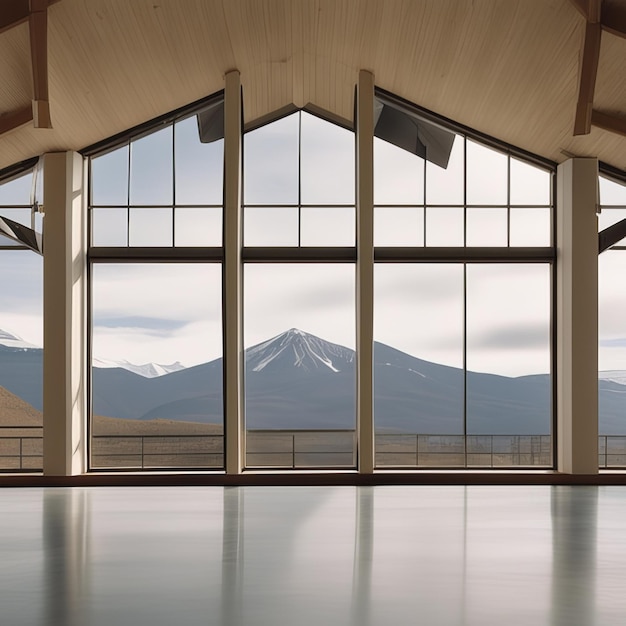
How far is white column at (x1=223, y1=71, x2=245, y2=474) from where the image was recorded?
11.3m

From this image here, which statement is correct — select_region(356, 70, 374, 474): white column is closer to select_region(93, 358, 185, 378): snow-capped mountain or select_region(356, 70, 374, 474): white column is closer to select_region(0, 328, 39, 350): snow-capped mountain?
select_region(0, 328, 39, 350): snow-capped mountain

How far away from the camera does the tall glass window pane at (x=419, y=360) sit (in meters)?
35.4

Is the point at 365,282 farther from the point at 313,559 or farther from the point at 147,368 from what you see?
the point at 147,368

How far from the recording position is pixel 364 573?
5883 millimetres

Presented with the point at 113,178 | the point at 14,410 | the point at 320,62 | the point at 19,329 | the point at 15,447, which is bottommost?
the point at 15,447

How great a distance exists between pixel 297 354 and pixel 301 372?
3.23 feet

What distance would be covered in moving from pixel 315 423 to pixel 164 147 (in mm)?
18511

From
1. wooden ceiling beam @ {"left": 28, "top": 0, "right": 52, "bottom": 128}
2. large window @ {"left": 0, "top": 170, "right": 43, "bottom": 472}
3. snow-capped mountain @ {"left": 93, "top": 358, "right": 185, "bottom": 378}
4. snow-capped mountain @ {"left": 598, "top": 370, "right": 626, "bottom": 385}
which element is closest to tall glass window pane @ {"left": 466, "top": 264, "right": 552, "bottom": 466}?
snow-capped mountain @ {"left": 598, "top": 370, "right": 626, "bottom": 385}

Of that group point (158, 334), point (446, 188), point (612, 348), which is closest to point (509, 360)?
point (612, 348)

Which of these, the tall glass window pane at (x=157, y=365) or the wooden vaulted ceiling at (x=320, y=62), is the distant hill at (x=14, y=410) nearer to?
the tall glass window pane at (x=157, y=365)

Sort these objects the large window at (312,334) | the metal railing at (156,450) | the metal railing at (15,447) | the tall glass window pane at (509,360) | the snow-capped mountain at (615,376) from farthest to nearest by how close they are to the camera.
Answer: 1. the metal railing at (156,450)
2. the snow-capped mountain at (615,376)
3. the tall glass window pane at (509,360)
4. the metal railing at (15,447)
5. the large window at (312,334)

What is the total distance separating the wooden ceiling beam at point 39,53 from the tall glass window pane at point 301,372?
2512 centimetres

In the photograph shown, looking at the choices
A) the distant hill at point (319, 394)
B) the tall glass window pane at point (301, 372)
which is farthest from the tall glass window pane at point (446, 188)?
the distant hill at point (319, 394)

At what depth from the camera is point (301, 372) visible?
38.0m
